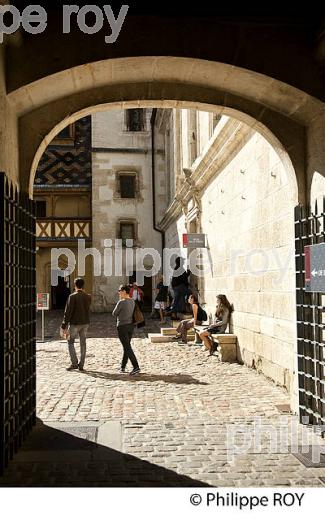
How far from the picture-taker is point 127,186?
2577 centimetres

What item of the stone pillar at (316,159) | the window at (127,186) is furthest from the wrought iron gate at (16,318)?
the window at (127,186)

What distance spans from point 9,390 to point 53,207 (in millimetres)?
21610

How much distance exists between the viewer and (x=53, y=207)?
1008 inches

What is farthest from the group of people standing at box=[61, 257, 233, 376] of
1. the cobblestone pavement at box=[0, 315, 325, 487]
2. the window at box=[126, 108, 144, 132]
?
the window at box=[126, 108, 144, 132]

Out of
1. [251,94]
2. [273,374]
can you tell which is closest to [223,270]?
[273,374]

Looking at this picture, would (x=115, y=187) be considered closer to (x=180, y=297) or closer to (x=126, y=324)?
(x=180, y=297)

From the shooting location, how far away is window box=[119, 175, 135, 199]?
25.7 meters

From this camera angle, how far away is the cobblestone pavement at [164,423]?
159 inches

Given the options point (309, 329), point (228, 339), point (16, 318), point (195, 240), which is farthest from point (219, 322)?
point (16, 318)

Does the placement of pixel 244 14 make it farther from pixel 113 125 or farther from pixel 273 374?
pixel 113 125

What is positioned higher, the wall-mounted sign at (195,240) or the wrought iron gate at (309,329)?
the wall-mounted sign at (195,240)

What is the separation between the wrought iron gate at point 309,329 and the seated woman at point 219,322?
15.9 feet

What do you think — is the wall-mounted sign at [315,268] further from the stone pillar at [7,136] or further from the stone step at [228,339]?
the stone step at [228,339]

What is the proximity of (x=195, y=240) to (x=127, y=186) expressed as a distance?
1321 cm
